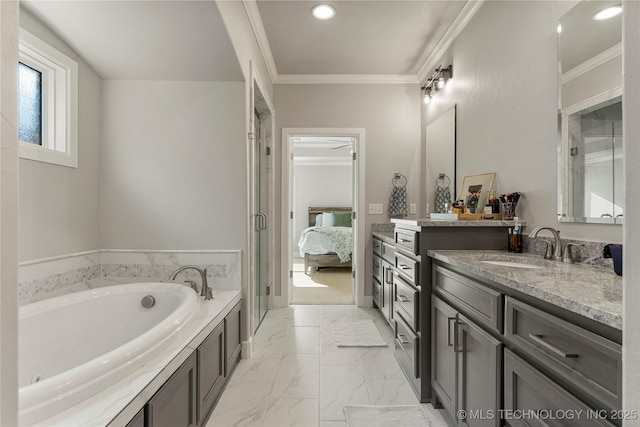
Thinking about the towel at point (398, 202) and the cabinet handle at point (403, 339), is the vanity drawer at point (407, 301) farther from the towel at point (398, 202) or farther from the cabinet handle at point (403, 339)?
the towel at point (398, 202)

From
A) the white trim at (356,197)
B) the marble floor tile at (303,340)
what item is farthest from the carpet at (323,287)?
the marble floor tile at (303,340)

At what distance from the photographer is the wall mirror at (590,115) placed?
1311mm

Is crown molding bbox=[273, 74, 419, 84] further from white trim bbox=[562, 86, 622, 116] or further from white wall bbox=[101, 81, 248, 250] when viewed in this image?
white trim bbox=[562, 86, 622, 116]

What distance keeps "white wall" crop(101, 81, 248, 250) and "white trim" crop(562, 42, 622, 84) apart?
1.94 m

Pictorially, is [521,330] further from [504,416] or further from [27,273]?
[27,273]

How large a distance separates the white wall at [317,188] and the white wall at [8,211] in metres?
7.31

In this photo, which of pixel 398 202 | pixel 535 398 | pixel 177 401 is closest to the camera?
pixel 535 398

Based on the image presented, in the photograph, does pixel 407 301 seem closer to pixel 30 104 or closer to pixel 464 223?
pixel 464 223

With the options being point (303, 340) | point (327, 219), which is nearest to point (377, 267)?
point (303, 340)

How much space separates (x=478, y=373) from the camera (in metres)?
1.27

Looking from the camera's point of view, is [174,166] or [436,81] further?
[436,81]

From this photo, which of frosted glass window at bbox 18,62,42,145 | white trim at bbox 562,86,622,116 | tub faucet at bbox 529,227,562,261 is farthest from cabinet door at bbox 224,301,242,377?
white trim at bbox 562,86,622,116

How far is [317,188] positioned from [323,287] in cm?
369

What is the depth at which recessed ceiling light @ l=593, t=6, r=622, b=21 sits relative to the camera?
1.33 meters
